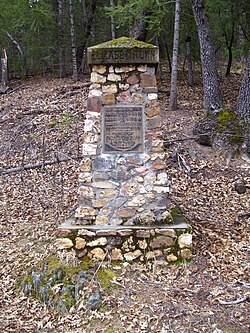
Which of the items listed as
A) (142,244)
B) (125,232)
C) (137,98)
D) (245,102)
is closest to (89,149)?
(137,98)

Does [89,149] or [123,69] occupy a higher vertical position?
[123,69]

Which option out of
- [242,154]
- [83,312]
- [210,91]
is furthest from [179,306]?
[210,91]

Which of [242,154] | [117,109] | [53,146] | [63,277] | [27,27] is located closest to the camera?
[63,277]

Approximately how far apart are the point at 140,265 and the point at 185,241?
677 millimetres

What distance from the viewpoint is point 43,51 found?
56.5ft

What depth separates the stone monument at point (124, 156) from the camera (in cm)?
503

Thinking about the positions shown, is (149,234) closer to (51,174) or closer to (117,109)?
(117,109)

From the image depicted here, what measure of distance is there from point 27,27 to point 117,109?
553 inches

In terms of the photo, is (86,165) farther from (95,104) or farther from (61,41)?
(61,41)

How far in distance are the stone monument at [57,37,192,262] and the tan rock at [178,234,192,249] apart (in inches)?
0.8

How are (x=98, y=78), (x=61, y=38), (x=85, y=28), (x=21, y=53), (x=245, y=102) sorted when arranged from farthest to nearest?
(x=85, y=28), (x=21, y=53), (x=61, y=38), (x=245, y=102), (x=98, y=78)

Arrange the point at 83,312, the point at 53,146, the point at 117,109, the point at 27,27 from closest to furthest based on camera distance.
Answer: the point at 83,312 < the point at 117,109 < the point at 53,146 < the point at 27,27

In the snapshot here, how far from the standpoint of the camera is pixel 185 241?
497 centimetres

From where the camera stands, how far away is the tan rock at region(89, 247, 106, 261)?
4.96m
